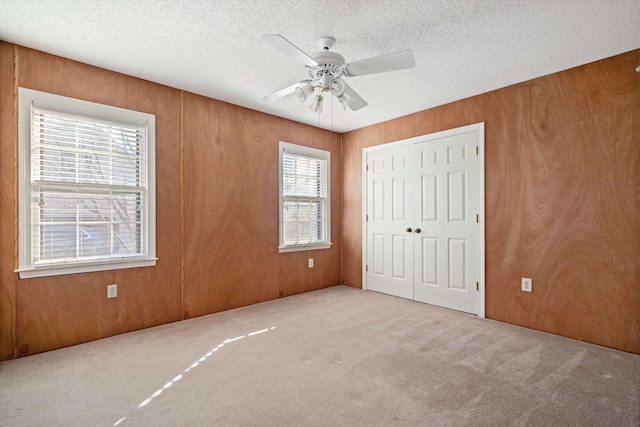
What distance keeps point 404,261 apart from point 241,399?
2831 mm

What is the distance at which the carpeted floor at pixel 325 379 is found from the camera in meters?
1.73

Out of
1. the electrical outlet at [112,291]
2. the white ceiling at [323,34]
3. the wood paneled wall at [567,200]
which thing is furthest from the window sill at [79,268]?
the wood paneled wall at [567,200]

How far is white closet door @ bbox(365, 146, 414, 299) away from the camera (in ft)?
13.5

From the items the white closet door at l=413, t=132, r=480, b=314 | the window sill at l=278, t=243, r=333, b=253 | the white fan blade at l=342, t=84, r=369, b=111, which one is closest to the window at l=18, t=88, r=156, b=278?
the window sill at l=278, t=243, r=333, b=253

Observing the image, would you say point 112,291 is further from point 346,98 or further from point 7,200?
point 346,98

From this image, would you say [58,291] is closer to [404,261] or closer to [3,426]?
[3,426]

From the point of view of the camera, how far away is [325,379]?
2113 mm

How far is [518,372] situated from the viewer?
2189 millimetres

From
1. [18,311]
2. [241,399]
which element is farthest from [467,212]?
[18,311]

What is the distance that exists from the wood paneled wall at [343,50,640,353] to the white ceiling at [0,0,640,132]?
0.28 metres

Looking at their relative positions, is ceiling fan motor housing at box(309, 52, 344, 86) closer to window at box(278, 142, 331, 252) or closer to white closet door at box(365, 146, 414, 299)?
window at box(278, 142, 331, 252)

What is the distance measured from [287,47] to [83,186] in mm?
2153

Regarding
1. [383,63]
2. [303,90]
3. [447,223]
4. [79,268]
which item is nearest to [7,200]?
[79,268]

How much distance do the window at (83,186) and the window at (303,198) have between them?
166cm
